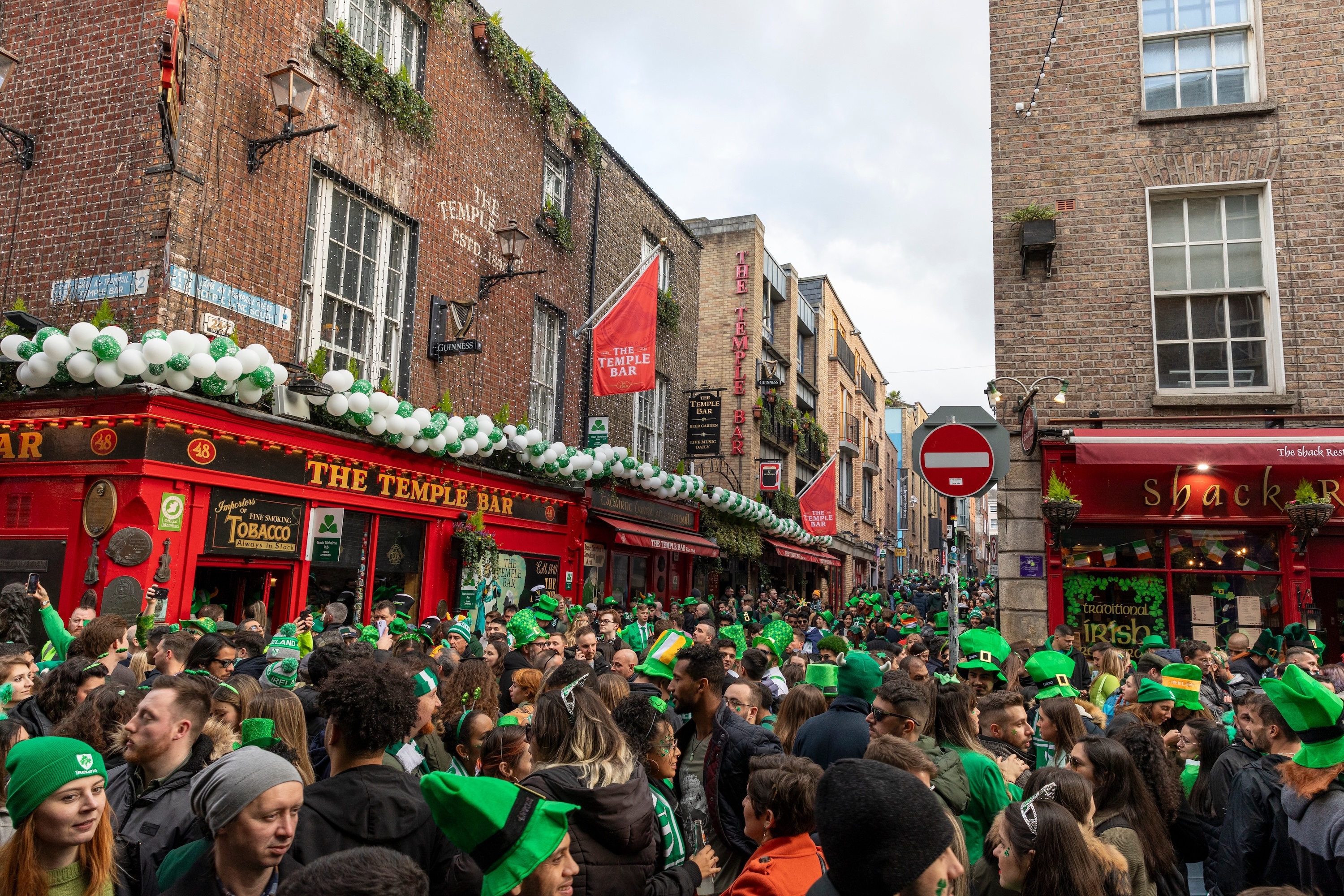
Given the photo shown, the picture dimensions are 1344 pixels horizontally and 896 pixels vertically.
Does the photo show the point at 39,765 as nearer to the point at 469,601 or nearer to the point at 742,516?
the point at 469,601

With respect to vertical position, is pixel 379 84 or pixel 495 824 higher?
pixel 379 84

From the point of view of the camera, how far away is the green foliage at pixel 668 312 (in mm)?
Result: 23141

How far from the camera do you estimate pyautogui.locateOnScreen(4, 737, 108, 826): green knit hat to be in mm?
2709

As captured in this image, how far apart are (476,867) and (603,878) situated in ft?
1.59

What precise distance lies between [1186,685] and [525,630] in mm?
5439

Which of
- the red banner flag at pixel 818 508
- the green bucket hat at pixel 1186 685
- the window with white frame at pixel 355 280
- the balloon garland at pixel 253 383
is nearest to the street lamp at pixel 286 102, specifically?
the window with white frame at pixel 355 280

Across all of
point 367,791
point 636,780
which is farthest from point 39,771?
point 636,780

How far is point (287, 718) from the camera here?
425 cm

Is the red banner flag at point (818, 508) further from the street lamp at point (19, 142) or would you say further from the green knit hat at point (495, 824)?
the green knit hat at point (495, 824)

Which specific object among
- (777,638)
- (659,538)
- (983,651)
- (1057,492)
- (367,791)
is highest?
(1057,492)

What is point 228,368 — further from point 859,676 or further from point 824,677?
point 859,676

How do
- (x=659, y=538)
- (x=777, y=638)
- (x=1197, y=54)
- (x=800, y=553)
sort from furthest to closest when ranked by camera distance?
(x=800, y=553) < (x=659, y=538) < (x=1197, y=54) < (x=777, y=638)

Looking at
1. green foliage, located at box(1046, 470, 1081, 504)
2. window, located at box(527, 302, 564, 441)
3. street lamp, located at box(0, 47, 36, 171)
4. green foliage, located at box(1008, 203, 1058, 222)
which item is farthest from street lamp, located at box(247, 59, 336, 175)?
green foliage, located at box(1046, 470, 1081, 504)

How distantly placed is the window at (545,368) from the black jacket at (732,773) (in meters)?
13.2
